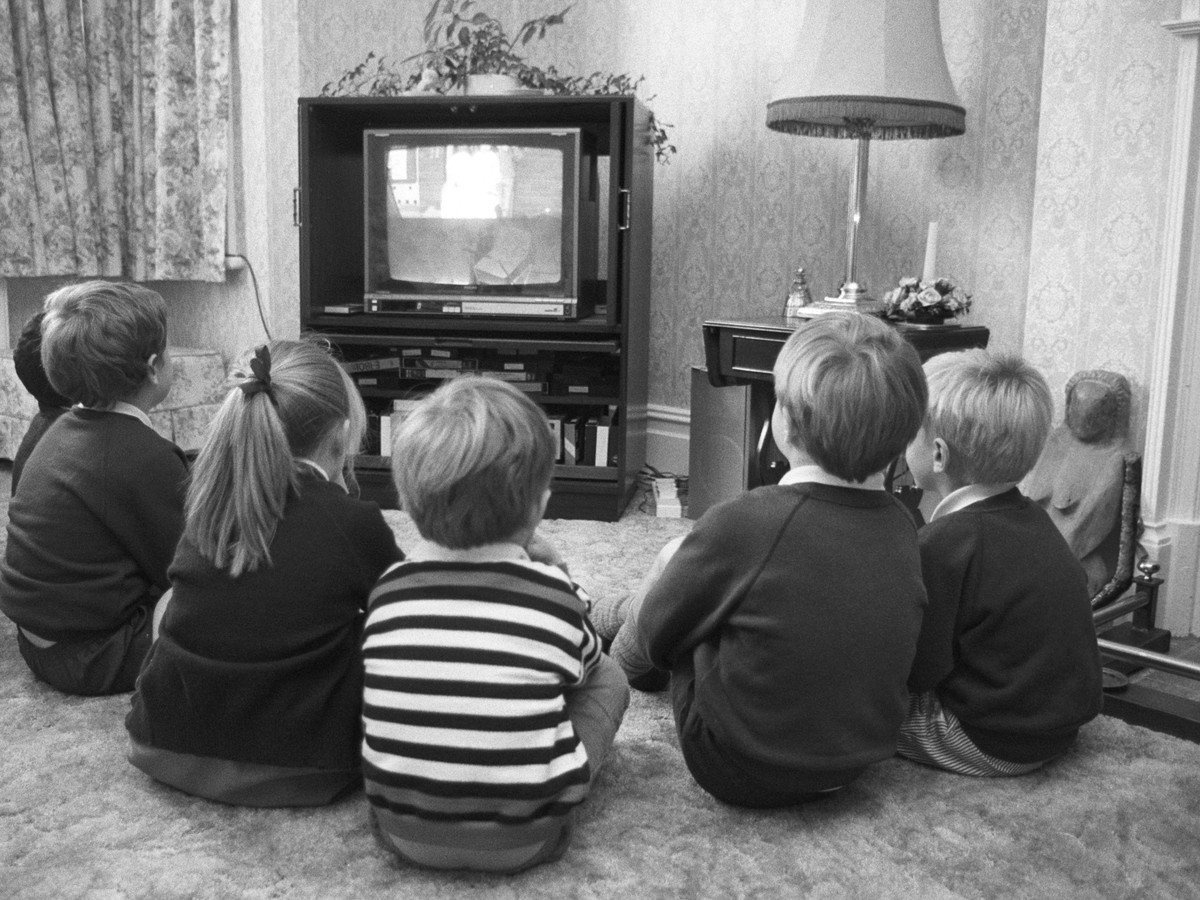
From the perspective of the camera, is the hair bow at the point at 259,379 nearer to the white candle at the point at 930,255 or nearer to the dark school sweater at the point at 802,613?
the dark school sweater at the point at 802,613

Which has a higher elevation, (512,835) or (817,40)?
(817,40)

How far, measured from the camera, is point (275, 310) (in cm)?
405

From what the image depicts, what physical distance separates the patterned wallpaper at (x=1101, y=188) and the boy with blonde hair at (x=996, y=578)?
0.99m

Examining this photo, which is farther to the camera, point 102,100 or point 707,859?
point 102,100

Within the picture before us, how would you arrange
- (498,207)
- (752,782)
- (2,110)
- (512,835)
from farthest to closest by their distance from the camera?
(2,110), (498,207), (752,782), (512,835)

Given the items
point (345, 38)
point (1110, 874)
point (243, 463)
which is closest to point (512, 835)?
point (243, 463)

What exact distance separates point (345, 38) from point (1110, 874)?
351 centimetres

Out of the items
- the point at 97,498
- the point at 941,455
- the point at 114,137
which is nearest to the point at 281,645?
the point at 97,498

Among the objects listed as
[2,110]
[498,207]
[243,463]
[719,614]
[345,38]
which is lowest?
[719,614]

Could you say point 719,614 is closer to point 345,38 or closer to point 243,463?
point 243,463

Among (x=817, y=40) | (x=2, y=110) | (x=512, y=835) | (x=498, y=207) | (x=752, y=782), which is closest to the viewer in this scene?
(x=512, y=835)

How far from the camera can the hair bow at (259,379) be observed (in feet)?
4.62

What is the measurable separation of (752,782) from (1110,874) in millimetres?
432

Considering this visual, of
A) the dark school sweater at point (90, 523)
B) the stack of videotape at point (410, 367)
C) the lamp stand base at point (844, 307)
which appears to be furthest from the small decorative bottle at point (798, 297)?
the dark school sweater at point (90, 523)
